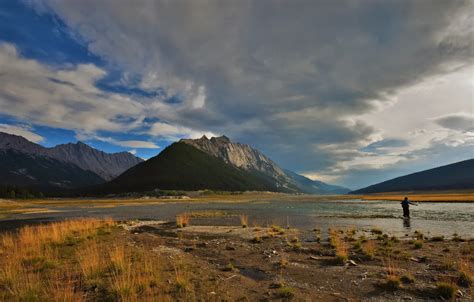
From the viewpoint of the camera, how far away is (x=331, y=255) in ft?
68.3

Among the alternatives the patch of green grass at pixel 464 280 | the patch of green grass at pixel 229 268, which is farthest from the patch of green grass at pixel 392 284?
the patch of green grass at pixel 229 268

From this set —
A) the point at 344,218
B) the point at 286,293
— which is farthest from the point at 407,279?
the point at 344,218

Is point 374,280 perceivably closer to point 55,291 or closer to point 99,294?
point 99,294

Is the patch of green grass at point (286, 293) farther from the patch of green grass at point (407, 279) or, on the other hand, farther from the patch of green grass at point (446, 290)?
the patch of green grass at point (446, 290)

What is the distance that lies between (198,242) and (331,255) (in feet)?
38.7

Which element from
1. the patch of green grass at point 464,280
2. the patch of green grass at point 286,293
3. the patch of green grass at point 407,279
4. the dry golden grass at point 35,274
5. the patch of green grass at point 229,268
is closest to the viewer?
the dry golden grass at point 35,274

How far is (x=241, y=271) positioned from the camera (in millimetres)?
17188

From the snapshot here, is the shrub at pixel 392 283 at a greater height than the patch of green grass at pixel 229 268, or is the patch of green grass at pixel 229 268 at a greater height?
the shrub at pixel 392 283

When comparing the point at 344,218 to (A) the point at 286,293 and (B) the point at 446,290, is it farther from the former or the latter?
(A) the point at 286,293

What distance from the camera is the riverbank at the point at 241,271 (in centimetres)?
1257

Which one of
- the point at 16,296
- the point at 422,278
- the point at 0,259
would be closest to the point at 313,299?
the point at 422,278

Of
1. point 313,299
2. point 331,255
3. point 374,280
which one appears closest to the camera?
point 313,299

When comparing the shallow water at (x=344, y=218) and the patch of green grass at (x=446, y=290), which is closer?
the patch of green grass at (x=446, y=290)

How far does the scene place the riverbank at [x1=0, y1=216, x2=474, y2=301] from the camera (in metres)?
12.6
